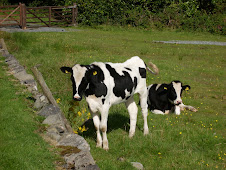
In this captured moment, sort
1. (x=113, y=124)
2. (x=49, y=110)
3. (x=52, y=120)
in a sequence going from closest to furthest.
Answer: (x=52, y=120), (x=49, y=110), (x=113, y=124)

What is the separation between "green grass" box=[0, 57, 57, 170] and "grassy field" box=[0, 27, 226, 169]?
3.52ft

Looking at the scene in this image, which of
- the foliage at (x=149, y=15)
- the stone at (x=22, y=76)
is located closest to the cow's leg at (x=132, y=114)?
the stone at (x=22, y=76)

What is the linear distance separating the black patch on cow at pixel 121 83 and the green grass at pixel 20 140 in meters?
2.10

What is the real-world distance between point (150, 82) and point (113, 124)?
5.76 m

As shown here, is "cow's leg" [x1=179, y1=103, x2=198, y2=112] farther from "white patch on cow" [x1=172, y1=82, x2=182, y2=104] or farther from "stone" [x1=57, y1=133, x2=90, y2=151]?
"stone" [x1=57, y1=133, x2=90, y2=151]

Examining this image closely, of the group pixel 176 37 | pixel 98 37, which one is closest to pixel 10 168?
pixel 98 37

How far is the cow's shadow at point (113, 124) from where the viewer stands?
386 inches

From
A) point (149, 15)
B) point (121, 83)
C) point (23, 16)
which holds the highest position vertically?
point (121, 83)

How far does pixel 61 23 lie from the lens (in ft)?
115

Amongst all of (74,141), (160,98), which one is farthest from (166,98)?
(74,141)

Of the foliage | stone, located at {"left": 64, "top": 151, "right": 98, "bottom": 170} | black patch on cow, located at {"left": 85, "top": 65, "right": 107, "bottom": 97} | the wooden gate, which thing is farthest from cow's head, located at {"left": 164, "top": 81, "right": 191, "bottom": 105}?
the foliage

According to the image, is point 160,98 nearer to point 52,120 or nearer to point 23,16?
point 52,120

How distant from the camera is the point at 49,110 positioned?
9625 mm

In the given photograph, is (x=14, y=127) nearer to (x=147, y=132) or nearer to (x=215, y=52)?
(x=147, y=132)
